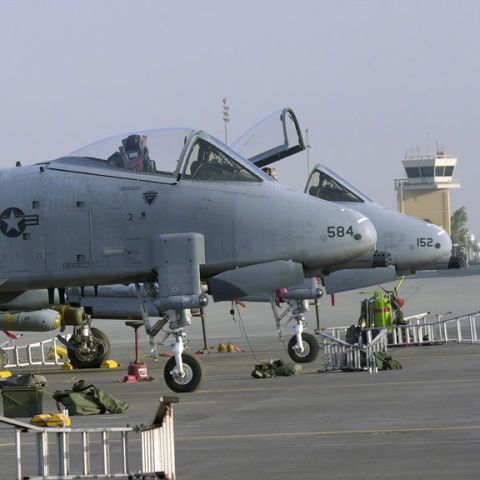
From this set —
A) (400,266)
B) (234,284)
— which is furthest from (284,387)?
(400,266)

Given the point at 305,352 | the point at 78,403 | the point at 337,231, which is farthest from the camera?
the point at 305,352

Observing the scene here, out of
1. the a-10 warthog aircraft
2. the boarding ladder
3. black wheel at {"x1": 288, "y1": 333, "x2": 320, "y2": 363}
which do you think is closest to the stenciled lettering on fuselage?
the a-10 warthog aircraft

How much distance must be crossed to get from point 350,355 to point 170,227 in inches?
216

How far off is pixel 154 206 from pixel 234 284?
1620mm

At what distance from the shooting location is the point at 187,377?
60.0ft

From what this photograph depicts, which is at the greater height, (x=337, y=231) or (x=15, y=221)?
(x=15, y=221)

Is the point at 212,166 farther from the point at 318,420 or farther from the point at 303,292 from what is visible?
the point at 303,292

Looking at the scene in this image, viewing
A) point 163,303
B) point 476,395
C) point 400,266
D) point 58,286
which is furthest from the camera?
point 400,266

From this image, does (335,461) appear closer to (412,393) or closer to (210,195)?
(412,393)

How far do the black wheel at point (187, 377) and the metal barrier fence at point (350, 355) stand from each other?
412 cm

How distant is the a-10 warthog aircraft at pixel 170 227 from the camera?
18.0 meters

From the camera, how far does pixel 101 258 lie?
60.8ft

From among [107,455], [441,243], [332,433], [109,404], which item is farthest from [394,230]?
[107,455]

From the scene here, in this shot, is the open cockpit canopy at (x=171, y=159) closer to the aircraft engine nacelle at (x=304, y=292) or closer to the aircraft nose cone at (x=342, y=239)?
the aircraft nose cone at (x=342, y=239)
